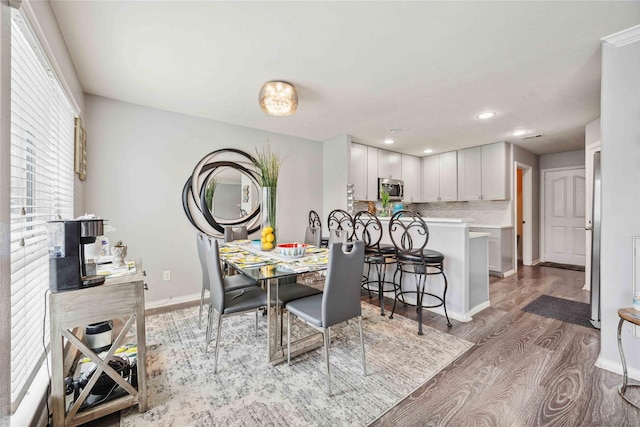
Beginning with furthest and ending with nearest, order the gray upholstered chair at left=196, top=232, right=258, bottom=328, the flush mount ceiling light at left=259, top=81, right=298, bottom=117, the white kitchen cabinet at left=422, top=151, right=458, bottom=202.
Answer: the white kitchen cabinet at left=422, top=151, right=458, bottom=202 < the flush mount ceiling light at left=259, top=81, right=298, bottom=117 < the gray upholstered chair at left=196, top=232, right=258, bottom=328

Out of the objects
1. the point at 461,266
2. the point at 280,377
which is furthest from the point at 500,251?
the point at 280,377

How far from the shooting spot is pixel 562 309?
2996mm

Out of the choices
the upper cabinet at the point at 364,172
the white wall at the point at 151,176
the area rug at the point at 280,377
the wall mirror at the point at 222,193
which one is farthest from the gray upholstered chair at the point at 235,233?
the upper cabinet at the point at 364,172

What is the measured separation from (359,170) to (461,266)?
2485mm

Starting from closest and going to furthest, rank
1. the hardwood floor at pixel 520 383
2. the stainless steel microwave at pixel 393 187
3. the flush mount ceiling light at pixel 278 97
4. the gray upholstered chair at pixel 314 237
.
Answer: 1. the hardwood floor at pixel 520 383
2. the flush mount ceiling light at pixel 278 97
3. the gray upholstered chair at pixel 314 237
4. the stainless steel microwave at pixel 393 187

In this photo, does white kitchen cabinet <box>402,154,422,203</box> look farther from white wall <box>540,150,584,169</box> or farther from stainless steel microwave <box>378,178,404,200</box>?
white wall <box>540,150,584,169</box>

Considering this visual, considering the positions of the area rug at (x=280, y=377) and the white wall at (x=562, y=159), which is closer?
the area rug at (x=280, y=377)

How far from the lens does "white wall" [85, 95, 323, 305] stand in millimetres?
2836

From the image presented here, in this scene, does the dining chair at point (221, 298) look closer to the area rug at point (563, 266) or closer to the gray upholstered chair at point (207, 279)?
the gray upholstered chair at point (207, 279)

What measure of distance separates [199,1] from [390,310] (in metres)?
3.11

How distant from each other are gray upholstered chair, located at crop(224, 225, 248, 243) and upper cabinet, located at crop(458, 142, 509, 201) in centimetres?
417

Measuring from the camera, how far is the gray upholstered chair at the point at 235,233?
330 centimetres

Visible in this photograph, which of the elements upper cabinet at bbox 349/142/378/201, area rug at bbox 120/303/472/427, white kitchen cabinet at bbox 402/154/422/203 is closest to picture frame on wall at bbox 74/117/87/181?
area rug at bbox 120/303/472/427

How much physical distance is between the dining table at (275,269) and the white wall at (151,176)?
1.19 metres
